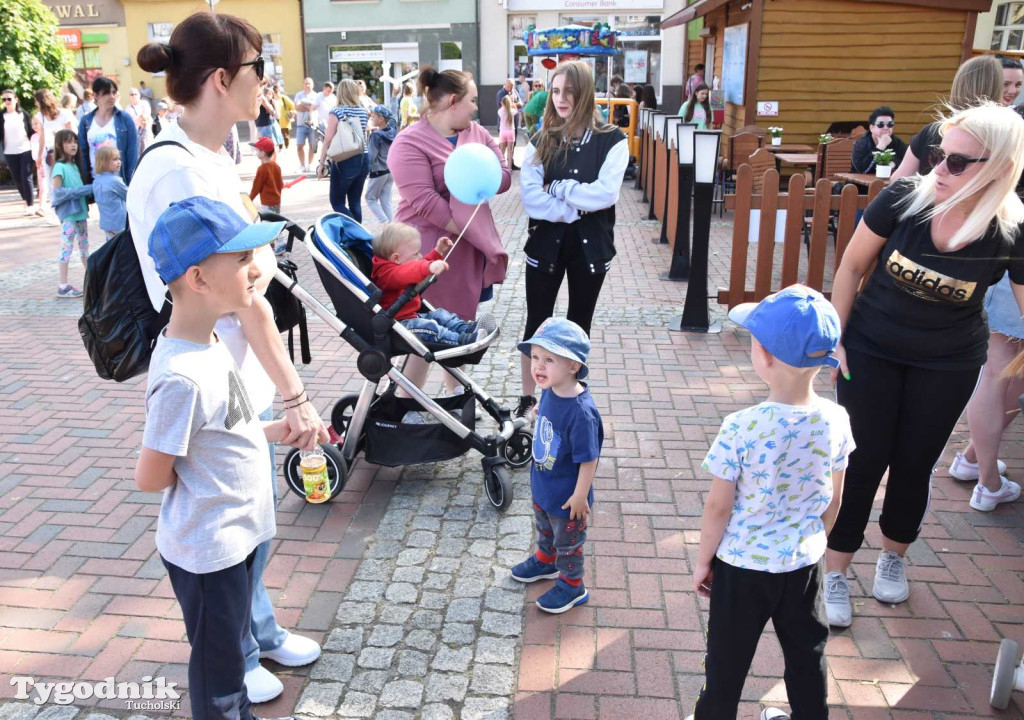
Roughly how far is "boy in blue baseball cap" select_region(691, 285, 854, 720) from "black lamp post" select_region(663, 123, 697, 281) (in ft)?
18.9

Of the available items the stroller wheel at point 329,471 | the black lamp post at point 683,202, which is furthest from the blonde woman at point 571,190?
the black lamp post at point 683,202

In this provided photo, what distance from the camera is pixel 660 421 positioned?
16.3ft

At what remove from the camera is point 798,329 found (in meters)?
2.08

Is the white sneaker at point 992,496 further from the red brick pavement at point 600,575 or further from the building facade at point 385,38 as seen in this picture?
the building facade at point 385,38

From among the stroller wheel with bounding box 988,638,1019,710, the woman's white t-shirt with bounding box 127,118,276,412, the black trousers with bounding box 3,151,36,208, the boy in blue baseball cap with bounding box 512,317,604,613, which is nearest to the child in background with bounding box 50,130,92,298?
the black trousers with bounding box 3,151,36,208

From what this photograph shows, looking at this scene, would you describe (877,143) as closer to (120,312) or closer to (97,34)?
(120,312)

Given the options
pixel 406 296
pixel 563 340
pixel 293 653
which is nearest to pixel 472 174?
pixel 406 296

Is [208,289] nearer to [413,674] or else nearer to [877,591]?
[413,674]

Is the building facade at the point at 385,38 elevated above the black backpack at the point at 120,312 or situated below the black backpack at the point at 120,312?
above

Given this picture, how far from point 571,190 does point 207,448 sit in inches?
113

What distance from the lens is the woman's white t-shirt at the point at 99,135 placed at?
9.32 meters

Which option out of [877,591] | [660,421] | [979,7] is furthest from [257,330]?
[979,7]

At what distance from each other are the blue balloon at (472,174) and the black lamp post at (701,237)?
10.0ft

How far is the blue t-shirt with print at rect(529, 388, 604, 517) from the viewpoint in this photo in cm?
294
